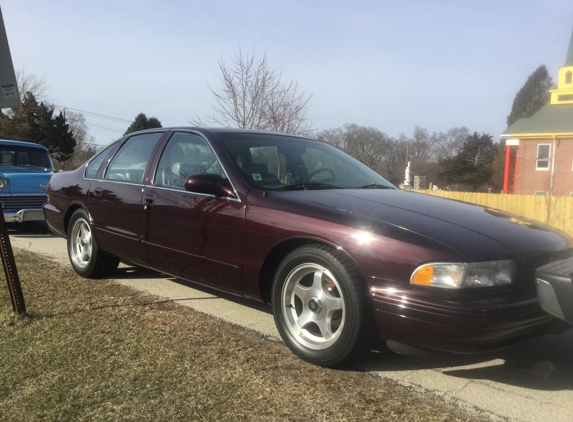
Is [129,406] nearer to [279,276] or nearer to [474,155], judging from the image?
[279,276]

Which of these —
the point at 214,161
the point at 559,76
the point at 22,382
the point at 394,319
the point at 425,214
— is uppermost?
the point at 559,76

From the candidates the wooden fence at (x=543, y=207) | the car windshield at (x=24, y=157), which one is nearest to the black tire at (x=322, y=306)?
the car windshield at (x=24, y=157)

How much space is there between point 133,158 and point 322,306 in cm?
269

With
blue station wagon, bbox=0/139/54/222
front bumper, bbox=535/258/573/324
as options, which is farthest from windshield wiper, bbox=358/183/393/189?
blue station wagon, bbox=0/139/54/222

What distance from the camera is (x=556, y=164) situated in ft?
87.0

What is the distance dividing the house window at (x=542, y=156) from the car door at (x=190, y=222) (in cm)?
2670

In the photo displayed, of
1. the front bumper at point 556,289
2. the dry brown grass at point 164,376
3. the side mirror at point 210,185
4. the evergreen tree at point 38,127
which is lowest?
the dry brown grass at point 164,376

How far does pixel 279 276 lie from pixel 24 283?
9.88ft

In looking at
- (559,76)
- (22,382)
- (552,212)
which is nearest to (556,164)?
(559,76)

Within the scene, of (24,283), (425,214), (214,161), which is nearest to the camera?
(425,214)

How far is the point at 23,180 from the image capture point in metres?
9.26

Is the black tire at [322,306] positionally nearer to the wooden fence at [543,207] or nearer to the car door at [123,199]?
the car door at [123,199]

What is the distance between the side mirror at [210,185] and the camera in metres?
3.75

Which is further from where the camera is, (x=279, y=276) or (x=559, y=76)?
(x=559, y=76)
